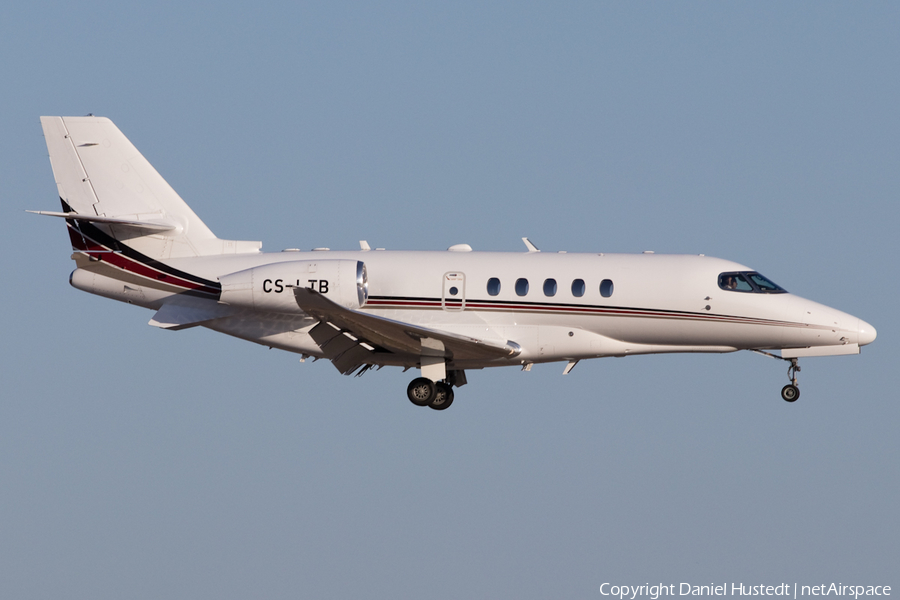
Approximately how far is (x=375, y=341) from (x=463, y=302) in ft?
6.40

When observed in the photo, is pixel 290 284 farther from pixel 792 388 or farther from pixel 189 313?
pixel 792 388

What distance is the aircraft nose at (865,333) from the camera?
21.8 meters

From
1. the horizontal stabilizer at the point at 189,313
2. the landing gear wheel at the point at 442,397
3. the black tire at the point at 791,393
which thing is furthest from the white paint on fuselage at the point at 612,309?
the horizontal stabilizer at the point at 189,313

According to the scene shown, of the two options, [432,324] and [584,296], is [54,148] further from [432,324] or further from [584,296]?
[584,296]

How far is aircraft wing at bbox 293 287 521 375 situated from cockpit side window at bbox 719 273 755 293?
4.35 m

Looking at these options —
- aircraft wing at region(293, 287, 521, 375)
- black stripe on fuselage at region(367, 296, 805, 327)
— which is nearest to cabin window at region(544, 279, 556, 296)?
black stripe on fuselage at region(367, 296, 805, 327)

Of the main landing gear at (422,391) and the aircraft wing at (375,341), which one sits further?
the main landing gear at (422,391)

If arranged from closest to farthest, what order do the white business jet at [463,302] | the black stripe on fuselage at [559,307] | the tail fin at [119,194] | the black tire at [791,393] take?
1. the white business jet at [463,302]
2. the black stripe on fuselage at [559,307]
3. the black tire at [791,393]
4. the tail fin at [119,194]

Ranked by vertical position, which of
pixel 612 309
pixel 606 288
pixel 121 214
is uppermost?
pixel 121 214

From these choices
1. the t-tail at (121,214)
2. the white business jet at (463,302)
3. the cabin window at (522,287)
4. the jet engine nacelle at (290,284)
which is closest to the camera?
the jet engine nacelle at (290,284)

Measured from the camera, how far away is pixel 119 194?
2334 centimetres

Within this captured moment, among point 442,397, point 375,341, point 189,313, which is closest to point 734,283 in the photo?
point 442,397

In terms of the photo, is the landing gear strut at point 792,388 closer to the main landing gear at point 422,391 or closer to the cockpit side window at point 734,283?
the cockpit side window at point 734,283

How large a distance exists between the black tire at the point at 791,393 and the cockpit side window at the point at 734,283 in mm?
2192
